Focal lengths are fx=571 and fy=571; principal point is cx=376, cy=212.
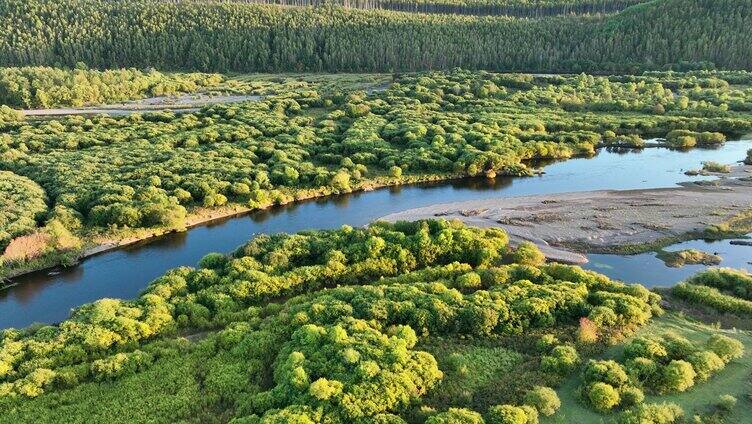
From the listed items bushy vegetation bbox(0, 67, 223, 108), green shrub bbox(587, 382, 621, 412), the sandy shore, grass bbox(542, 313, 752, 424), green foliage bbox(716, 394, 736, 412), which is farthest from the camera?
bushy vegetation bbox(0, 67, 223, 108)

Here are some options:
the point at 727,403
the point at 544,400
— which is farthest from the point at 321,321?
the point at 727,403

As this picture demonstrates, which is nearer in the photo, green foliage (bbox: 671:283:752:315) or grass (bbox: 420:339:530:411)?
grass (bbox: 420:339:530:411)

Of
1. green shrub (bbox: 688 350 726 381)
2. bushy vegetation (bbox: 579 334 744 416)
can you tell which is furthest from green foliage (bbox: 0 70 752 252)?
green shrub (bbox: 688 350 726 381)

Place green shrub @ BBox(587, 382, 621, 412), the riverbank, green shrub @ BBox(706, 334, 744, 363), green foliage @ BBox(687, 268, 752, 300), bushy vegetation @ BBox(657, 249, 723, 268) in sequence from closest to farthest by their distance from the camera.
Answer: green shrub @ BBox(587, 382, 621, 412) < green shrub @ BBox(706, 334, 744, 363) < green foliage @ BBox(687, 268, 752, 300) < bushy vegetation @ BBox(657, 249, 723, 268) < the riverbank

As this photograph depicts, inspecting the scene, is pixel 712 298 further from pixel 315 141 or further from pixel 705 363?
pixel 315 141

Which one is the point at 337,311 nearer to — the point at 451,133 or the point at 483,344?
the point at 483,344

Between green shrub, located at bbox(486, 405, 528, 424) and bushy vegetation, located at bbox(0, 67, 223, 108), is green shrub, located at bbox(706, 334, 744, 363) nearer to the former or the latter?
green shrub, located at bbox(486, 405, 528, 424)
